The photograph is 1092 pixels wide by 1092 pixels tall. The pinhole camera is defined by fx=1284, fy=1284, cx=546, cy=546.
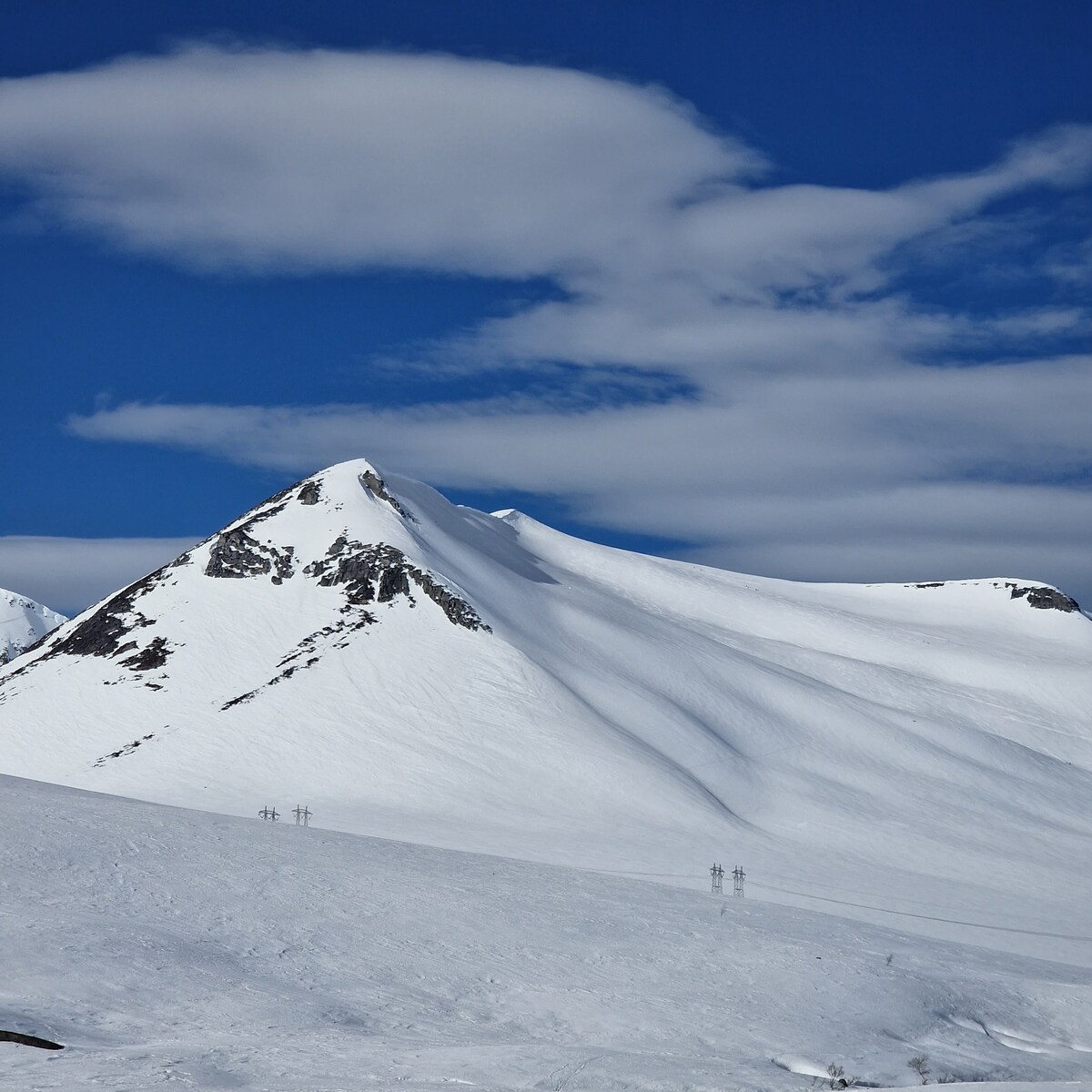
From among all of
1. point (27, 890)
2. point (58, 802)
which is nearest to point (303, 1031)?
point (27, 890)

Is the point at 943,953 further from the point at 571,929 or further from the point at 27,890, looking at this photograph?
the point at 27,890

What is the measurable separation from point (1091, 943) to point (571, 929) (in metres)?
25.4

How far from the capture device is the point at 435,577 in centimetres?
7938

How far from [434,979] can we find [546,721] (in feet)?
156

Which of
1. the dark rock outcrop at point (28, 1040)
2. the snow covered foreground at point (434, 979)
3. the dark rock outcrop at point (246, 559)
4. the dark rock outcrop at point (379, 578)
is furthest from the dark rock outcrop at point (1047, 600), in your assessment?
the dark rock outcrop at point (28, 1040)

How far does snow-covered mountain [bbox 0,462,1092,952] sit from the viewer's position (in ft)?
170

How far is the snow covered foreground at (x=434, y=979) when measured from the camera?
13.1m

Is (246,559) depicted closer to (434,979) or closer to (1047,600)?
(434,979)

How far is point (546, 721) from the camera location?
213ft

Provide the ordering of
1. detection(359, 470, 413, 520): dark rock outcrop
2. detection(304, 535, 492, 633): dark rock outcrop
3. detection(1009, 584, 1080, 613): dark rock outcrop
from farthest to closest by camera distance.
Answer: detection(1009, 584, 1080, 613): dark rock outcrop
detection(359, 470, 413, 520): dark rock outcrop
detection(304, 535, 492, 633): dark rock outcrop

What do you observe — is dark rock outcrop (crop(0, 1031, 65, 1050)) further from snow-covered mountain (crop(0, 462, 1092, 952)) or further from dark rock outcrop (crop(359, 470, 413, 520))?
dark rock outcrop (crop(359, 470, 413, 520))

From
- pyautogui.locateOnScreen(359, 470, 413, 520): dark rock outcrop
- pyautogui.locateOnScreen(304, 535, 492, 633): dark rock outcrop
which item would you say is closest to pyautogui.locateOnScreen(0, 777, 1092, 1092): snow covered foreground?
pyautogui.locateOnScreen(304, 535, 492, 633): dark rock outcrop

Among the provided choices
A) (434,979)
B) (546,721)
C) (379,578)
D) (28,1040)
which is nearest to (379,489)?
(379,578)

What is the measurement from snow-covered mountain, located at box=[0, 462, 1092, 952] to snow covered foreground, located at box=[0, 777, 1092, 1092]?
20.6 m
